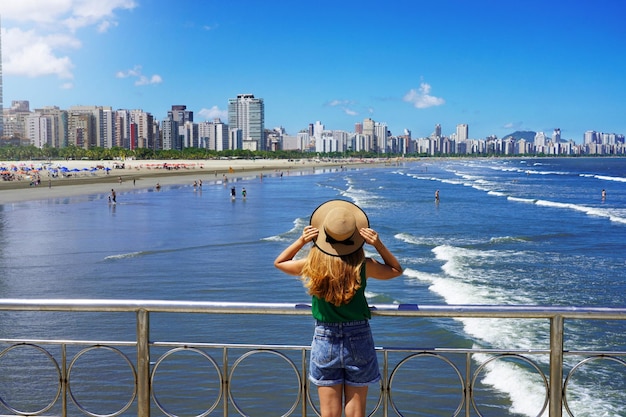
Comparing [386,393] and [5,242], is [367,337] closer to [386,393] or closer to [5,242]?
[386,393]

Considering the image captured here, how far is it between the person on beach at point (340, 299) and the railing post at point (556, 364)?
3.67 feet

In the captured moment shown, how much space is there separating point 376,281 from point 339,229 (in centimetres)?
1704

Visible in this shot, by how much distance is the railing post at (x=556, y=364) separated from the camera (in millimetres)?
3938

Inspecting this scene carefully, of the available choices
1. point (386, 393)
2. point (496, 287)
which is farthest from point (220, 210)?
point (386, 393)

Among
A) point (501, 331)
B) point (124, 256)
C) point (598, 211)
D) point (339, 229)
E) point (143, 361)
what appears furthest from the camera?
point (598, 211)

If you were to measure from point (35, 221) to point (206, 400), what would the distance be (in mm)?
32423

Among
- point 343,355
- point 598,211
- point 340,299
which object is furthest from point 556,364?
point 598,211

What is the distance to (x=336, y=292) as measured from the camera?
3.37 m

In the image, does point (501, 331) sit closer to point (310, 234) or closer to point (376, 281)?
point (376, 281)

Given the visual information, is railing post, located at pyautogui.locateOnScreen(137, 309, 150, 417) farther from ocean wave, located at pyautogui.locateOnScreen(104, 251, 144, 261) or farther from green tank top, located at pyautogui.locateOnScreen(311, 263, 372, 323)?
ocean wave, located at pyautogui.locateOnScreen(104, 251, 144, 261)

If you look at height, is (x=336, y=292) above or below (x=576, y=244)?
above

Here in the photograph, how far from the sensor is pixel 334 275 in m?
3.35

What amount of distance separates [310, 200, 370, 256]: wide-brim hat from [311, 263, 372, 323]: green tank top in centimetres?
17

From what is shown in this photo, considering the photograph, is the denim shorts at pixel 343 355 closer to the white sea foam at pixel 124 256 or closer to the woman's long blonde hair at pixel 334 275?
the woman's long blonde hair at pixel 334 275
